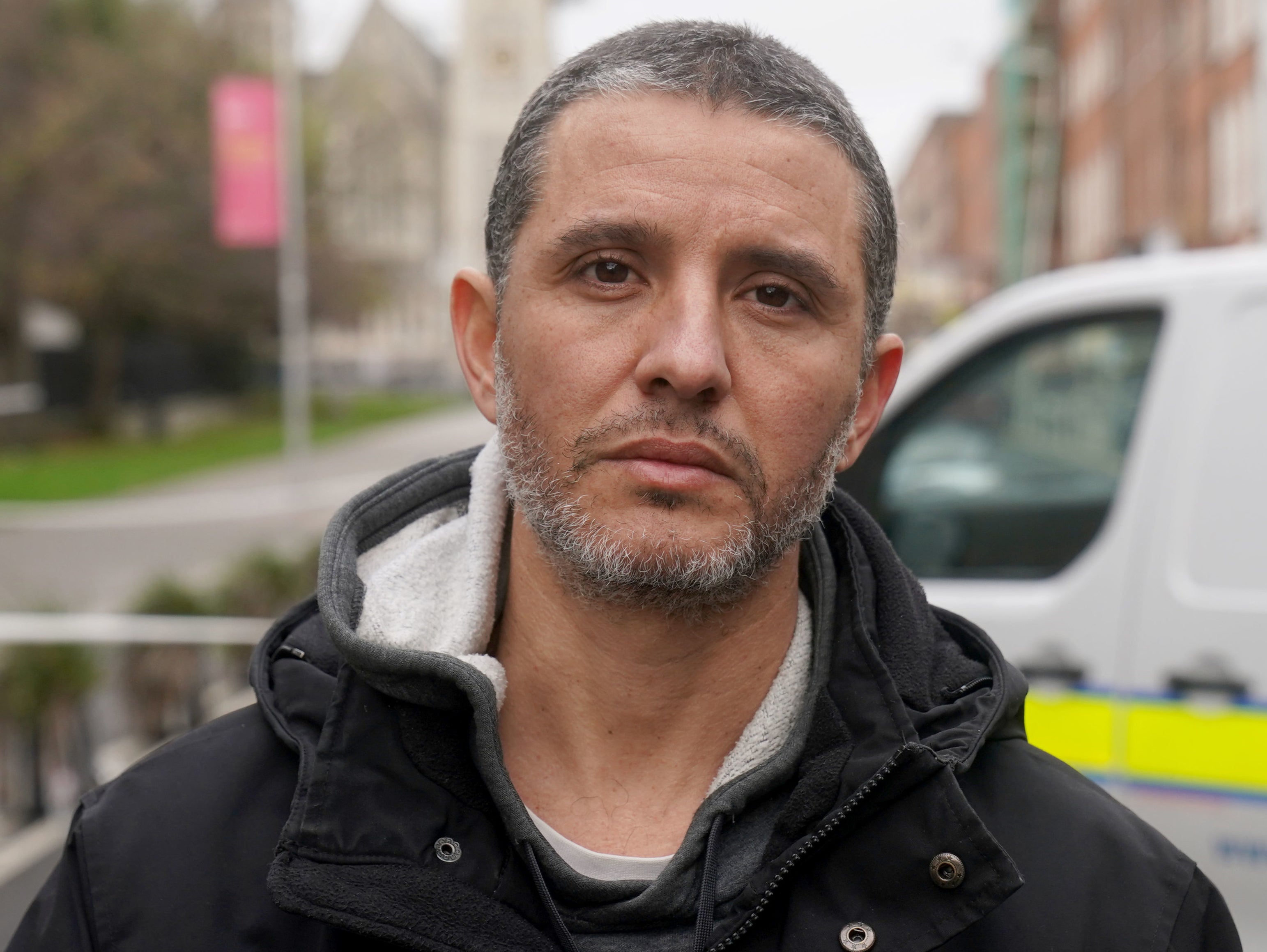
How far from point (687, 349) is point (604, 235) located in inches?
7.3

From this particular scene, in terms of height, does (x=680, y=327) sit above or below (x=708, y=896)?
above

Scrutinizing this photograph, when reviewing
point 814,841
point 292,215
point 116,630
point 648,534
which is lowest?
point 292,215

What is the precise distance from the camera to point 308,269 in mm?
36812

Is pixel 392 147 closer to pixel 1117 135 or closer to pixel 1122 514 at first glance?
pixel 1117 135

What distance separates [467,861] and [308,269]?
36.7 m

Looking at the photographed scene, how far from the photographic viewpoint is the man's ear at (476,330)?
1867mm

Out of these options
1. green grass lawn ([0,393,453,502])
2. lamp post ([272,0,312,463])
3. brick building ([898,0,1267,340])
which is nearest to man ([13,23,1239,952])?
brick building ([898,0,1267,340])

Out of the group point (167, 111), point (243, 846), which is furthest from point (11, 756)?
point (167, 111)

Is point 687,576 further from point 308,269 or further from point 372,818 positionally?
point 308,269

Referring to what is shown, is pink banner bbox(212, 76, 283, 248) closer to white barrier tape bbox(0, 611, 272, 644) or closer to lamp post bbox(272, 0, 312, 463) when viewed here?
lamp post bbox(272, 0, 312, 463)

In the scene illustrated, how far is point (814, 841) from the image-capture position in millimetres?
1527

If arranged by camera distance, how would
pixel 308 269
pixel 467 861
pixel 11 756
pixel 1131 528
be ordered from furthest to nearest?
pixel 308 269 < pixel 11 756 < pixel 1131 528 < pixel 467 861

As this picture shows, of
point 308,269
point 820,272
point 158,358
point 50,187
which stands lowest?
point 158,358

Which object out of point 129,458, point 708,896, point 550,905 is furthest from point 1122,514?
point 129,458
